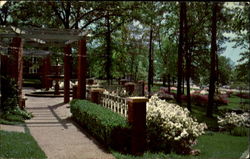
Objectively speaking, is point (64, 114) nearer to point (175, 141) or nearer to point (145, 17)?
point (175, 141)

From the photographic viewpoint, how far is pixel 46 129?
11.2 metres

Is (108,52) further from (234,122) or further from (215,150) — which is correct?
(215,150)

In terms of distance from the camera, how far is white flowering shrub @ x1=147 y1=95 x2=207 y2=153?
863 centimetres

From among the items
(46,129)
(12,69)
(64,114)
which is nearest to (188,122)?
(46,129)

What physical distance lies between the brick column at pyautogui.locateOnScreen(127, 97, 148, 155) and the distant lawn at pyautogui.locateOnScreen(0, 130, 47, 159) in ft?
7.29

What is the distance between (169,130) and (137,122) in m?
1.00

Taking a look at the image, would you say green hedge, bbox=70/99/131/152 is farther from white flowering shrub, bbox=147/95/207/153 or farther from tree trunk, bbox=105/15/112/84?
tree trunk, bbox=105/15/112/84

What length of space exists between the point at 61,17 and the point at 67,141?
663 inches

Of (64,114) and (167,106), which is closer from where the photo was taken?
(167,106)

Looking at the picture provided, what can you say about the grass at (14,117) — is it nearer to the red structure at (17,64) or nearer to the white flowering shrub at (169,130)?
the red structure at (17,64)

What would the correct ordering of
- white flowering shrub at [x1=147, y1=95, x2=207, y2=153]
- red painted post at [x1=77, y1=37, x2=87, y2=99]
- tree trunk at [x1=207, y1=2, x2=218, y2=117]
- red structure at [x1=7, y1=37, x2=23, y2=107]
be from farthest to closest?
tree trunk at [x1=207, y1=2, x2=218, y2=117]
red painted post at [x1=77, y1=37, x2=87, y2=99]
red structure at [x1=7, y1=37, x2=23, y2=107]
white flowering shrub at [x1=147, y1=95, x2=207, y2=153]

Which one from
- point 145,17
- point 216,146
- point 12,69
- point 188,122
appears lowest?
point 216,146

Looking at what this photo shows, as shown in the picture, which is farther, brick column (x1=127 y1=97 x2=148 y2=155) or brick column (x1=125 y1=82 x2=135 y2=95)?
brick column (x1=125 y1=82 x2=135 y2=95)

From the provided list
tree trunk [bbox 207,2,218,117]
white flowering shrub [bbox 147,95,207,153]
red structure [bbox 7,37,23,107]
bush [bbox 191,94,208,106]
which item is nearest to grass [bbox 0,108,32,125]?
red structure [bbox 7,37,23,107]
